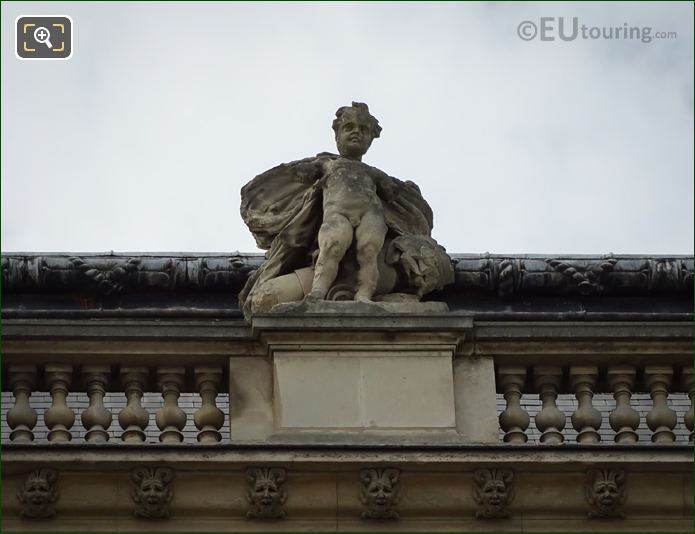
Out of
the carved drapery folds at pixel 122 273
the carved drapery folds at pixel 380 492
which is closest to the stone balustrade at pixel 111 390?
the carved drapery folds at pixel 380 492

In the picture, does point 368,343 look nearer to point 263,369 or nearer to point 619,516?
point 263,369

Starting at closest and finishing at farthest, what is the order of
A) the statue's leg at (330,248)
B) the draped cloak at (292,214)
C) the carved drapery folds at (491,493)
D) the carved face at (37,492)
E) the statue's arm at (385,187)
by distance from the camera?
1. the carved face at (37,492)
2. the carved drapery folds at (491,493)
3. the statue's leg at (330,248)
4. the draped cloak at (292,214)
5. the statue's arm at (385,187)

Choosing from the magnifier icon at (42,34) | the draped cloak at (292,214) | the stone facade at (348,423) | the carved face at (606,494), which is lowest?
the carved face at (606,494)

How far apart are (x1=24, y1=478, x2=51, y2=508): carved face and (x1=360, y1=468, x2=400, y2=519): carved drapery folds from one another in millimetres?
2360

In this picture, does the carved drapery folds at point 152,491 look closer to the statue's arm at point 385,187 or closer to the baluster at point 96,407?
the baluster at point 96,407

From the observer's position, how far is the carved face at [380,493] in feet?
69.0

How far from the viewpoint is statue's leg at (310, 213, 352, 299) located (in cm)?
2266

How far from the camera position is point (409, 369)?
72.5 feet

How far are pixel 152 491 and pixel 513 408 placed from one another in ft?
9.95

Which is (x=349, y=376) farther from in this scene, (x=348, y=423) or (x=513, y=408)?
(x=513, y=408)

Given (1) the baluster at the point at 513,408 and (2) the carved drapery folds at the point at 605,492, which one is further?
(1) the baluster at the point at 513,408

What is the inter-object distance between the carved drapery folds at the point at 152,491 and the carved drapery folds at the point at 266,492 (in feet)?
1.98

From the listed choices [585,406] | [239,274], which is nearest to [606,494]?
[585,406]

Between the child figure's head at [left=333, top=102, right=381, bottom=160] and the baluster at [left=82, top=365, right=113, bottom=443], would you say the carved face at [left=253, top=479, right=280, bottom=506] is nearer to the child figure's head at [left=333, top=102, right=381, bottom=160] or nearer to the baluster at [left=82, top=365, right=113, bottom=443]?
the baluster at [left=82, top=365, right=113, bottom=443]
